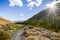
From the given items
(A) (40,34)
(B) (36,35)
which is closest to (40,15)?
(A) (40,34)

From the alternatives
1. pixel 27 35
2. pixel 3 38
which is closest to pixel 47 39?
pixel 27 35

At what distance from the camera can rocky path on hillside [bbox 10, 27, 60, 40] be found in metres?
11.3

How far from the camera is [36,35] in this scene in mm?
11719

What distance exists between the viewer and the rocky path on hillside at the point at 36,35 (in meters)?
11.3

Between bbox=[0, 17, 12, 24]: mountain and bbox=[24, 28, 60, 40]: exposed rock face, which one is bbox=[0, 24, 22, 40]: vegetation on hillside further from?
bbox=[24, 28, 60, 40]: exposed rock face

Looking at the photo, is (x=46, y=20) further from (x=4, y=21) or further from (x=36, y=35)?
(x=4, y=21)

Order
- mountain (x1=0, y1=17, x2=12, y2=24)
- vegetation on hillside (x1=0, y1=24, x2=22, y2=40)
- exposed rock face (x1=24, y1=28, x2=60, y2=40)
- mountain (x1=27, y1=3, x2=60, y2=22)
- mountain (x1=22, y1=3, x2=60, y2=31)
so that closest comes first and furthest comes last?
exposed rock face (x1=24, y1=28, x2=60, y2=40) < vegetation on hillside (x1=0, y1=24, x2=22, y2=40) < mountain (x1=22, y1=3, x2=60, y2=31) < mountain (x1=27, y1=3, x2=60, y2=22) < mountain (x1=0, y1=17, x2=12, y2=24)

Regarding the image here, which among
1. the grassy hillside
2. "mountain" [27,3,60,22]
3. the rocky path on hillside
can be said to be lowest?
the rocky path on hillside

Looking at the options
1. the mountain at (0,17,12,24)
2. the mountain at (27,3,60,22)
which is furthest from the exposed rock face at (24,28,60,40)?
the mountain at (0,17,12,24)

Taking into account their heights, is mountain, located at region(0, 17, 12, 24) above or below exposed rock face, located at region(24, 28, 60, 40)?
above

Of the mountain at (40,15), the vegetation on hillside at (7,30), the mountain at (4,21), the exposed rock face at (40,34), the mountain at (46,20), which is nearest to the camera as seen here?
the exposed rock face at (40,34)

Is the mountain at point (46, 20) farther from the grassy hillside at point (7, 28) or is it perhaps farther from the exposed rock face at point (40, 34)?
the grassy hillside at point (7, 28)

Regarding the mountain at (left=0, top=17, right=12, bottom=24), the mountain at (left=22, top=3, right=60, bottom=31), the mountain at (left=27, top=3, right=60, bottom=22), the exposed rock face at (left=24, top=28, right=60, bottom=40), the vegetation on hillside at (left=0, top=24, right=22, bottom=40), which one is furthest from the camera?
the mountain at (left=0, top=17, right=12, bottom=24)

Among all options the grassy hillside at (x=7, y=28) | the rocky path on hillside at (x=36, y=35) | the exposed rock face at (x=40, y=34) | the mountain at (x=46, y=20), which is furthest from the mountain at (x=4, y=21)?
the exposed rock face at (x=40, y=34)
